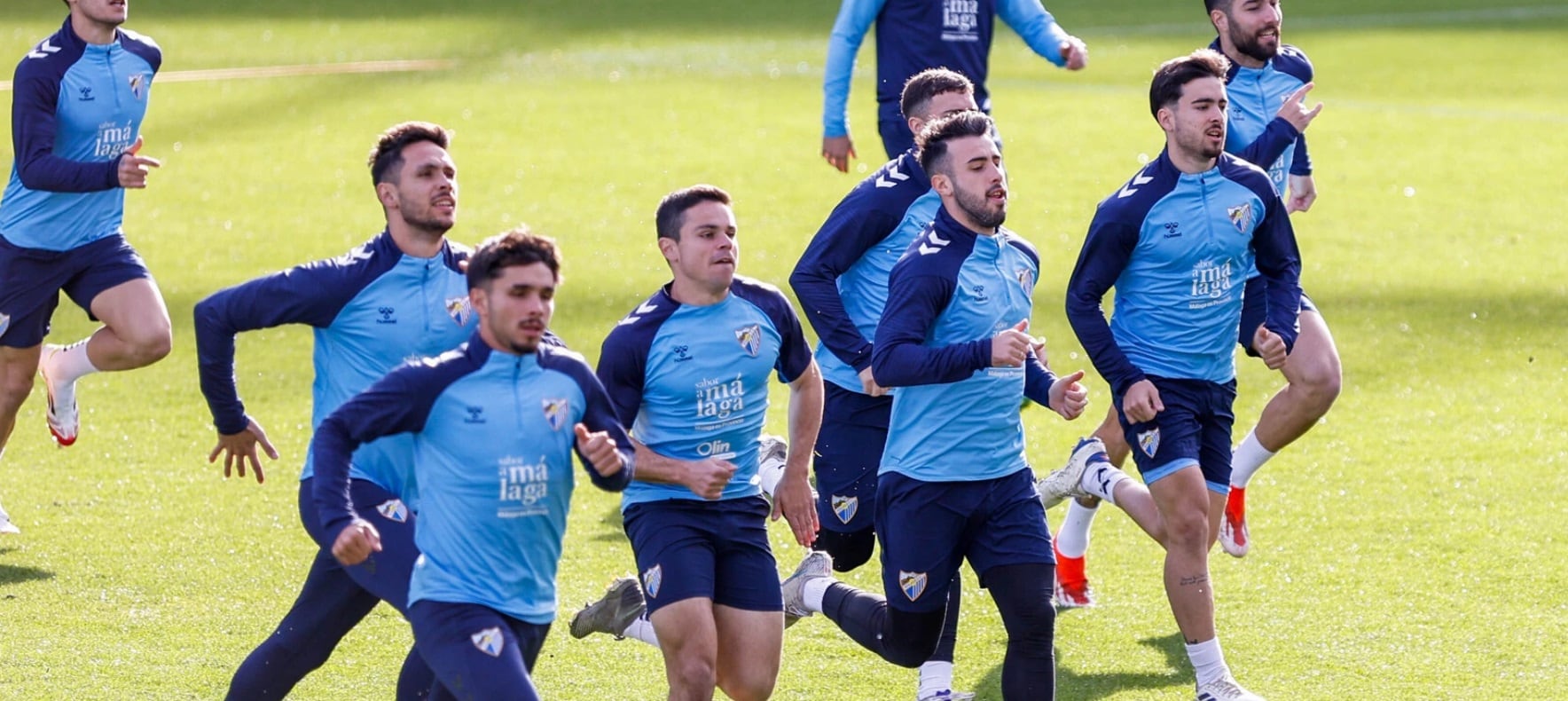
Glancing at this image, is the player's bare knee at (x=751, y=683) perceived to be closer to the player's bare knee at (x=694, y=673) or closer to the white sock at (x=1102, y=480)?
the player's bare knee at (x=694, y=673)

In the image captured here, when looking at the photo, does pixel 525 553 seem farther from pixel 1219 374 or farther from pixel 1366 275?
pixel 1366 275

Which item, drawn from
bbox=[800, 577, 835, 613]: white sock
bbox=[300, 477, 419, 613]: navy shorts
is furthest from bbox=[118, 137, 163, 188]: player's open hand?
bbox=[800, 577, 835, 613]: white sock

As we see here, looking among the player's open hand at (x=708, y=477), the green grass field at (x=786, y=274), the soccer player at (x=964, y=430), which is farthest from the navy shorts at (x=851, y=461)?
the player's open hand at (x=708, y=477)

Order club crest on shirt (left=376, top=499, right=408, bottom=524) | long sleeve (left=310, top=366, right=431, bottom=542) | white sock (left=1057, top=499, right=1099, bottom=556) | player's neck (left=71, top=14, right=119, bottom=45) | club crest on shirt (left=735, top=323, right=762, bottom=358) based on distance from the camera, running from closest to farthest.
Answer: long sleeve (left=310, top=366, right=431, bottom=542) < club crest on shirt (left=376, top=499, right=408, bottom=524) < club crest on shirt (left=735, top=323, right=762, bottom=358) < white sock (left=1057, top=499, right=1099, bottom=556) < player's neck (left=71, top=14, right=119, bottom=45)

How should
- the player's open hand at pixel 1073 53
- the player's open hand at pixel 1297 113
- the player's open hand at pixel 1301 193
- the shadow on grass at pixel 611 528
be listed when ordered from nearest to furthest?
1. the player's open hand at pixel 1297 113
2. the shadow on grass at pixel 611 528
3. the player's open hand at pixel 1301 193
4. the player's open hand at pixel 1073 53

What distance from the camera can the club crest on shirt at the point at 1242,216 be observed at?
7.00 m

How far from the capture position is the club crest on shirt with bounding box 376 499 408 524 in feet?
19.6

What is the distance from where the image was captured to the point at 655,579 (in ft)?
20.5

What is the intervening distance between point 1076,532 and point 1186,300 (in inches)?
55.3

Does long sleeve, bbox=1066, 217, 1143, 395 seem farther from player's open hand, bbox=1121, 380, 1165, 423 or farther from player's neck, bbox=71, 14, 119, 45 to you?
player's neck, bbox=71, 14, 119, 45

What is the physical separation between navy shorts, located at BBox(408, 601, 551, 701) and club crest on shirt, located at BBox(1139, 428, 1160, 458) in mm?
2501

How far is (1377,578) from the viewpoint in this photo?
8.33 m

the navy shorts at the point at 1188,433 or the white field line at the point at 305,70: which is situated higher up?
the white field line at the point at 305,70

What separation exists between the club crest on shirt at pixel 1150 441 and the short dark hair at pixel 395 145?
8.58 ft
